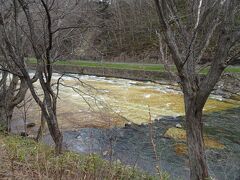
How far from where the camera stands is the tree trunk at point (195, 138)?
188 inches

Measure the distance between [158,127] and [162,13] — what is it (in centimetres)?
1137

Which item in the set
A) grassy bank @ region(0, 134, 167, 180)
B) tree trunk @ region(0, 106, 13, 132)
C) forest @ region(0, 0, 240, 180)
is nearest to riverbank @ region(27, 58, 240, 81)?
forest @ region(0, 0, 240, 180)

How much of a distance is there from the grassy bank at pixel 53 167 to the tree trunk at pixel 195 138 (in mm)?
1115

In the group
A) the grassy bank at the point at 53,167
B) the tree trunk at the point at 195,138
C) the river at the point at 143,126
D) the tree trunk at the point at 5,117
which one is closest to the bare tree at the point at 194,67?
the tree trunk at the point at 195,138

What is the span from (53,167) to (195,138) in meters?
1.97

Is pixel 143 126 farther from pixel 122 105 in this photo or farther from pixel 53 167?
pixel 53 167

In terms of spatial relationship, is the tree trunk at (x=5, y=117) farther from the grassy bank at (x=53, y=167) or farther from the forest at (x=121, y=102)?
the grassy bank at (x=53, y=167)

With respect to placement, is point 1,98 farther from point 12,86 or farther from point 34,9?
point 34,9

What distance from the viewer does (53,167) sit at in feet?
16.5

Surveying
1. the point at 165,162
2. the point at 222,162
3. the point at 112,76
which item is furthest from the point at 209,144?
the point at 112,76

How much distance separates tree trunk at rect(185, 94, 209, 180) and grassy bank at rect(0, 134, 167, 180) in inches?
43.9

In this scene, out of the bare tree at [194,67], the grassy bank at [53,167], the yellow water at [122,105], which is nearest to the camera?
the bare tree at [194,67]

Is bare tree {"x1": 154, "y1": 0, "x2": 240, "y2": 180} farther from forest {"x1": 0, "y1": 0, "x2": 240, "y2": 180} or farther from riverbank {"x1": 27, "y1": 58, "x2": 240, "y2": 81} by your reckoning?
riverbank {"x1": 27, "y1": 58, "x2": 240, "y2": 81}

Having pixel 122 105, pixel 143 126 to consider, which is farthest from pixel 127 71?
pixel 143 126
